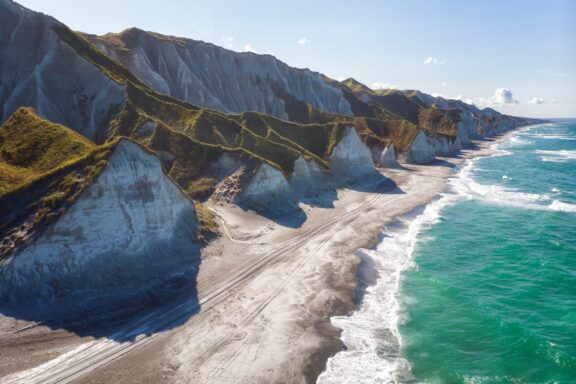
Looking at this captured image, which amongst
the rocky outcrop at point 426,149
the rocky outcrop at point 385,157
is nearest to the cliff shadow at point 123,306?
the rocky outcrop at point 385,157

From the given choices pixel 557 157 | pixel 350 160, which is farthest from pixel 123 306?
pixel 557 157

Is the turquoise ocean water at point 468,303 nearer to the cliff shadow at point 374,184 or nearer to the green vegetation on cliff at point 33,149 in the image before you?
the cliff shadow at point 374,184

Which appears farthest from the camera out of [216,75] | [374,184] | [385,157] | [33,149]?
[216,75]

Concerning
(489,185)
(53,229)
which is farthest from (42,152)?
(489,185)

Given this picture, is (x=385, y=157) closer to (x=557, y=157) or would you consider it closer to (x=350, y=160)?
(x=350, y=160)

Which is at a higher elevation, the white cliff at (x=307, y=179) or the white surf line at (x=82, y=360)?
the white cliff at (x=307, y=179)

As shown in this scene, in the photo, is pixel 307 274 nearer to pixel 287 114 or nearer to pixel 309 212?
pixel 309 212

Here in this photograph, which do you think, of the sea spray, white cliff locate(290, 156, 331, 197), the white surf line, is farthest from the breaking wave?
the white surf line

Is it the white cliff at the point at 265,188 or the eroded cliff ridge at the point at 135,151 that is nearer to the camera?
the eroded cliff ridge at the point at 135,151
